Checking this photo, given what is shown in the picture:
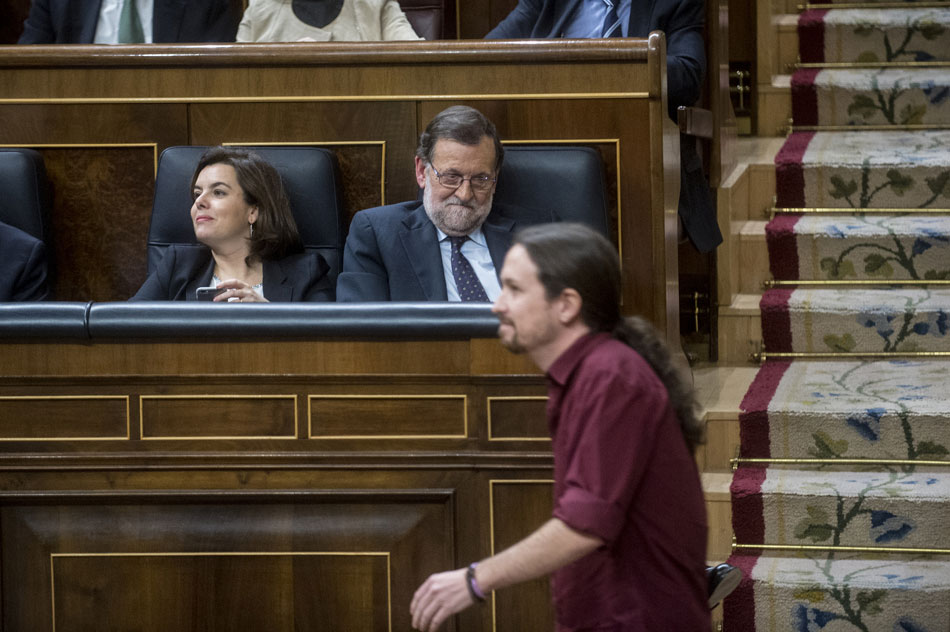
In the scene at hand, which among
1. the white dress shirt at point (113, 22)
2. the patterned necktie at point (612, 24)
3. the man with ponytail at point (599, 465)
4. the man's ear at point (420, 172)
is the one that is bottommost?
the man with ponytail at point (599, 465)

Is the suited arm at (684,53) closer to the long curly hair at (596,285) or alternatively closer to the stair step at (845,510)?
the stair step at (845,510)

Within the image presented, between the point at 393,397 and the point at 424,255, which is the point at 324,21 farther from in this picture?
the point at 393,397

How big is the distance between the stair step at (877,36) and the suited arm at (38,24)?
197cm

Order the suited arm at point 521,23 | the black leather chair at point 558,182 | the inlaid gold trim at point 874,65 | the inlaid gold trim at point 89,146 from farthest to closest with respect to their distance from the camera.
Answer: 1. the inlaid gold trim at point 874,65
2. the suited arm at point 521,23
3. the inlaid gold trim at point 89,146
4. the black leather chair at point 558,182

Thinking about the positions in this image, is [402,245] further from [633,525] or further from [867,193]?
[867,193]

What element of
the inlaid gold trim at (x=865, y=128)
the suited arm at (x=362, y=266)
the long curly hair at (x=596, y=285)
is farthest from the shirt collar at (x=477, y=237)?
the inlaid gold trim at (x=865, y=128)

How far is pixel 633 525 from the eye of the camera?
1207 mm

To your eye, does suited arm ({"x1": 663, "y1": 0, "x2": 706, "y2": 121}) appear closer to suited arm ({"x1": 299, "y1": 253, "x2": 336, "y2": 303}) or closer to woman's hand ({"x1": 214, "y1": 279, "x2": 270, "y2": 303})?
suited arm ({"x1": 299, "y1": 253, "x2": 336, "y2": 303})

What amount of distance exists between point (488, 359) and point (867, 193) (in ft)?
5.76

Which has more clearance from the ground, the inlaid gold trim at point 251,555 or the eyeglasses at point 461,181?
the eyeglasses at point 461,181

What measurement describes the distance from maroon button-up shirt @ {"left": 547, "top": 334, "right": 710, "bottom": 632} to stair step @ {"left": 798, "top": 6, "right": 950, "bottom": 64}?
2.67 metres

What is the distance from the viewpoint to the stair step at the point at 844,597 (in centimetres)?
219

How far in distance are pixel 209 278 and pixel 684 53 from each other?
1059 mm

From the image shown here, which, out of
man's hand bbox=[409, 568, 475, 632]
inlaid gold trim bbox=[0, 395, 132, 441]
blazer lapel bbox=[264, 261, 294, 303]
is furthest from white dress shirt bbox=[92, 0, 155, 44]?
man's hand bbox=[409, 568, 475, 632]
